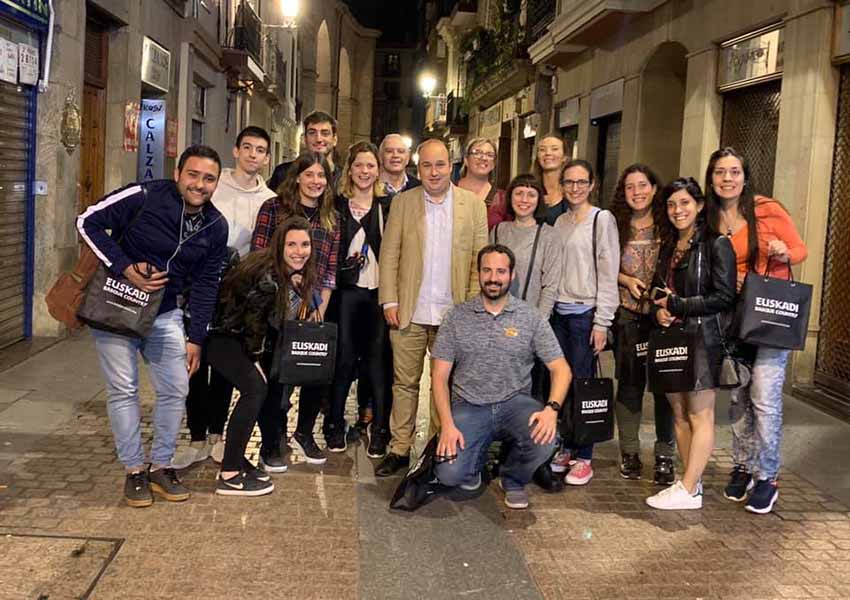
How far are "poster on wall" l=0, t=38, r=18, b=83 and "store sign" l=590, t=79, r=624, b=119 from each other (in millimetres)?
8599

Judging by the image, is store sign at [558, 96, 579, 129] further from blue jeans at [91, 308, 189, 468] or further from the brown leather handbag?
the brown leather handbag

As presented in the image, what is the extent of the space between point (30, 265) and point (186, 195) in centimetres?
517

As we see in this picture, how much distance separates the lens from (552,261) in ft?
17.4

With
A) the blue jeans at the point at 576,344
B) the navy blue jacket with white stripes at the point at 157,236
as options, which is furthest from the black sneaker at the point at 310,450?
→ the blue jeans at the point at 576,344

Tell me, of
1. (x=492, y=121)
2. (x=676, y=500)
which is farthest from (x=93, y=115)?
(x=492, y=121)

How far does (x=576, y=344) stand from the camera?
17.6ft

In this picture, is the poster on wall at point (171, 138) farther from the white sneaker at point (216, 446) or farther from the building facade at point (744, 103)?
the white sneaker at point (216, 446)

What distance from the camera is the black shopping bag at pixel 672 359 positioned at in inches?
190

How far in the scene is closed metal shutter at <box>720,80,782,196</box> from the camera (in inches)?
356

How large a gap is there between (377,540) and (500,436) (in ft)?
3.15

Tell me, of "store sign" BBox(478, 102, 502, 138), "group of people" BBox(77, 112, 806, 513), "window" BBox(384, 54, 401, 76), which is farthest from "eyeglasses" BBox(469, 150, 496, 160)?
"window" BBox(384, 54, 401, 76)

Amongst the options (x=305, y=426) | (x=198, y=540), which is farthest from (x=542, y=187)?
(x=198, y=540)

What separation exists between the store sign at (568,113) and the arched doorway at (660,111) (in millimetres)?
3517

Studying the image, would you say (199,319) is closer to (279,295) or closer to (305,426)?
(279,295)
